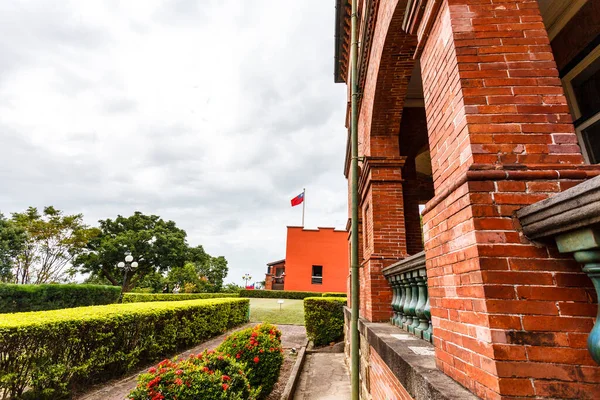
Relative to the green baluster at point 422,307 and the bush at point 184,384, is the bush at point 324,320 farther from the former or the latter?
the green baluster at point 422,307

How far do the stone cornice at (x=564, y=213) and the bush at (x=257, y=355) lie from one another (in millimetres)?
4287

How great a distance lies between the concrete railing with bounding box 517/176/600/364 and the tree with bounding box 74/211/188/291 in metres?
34.2

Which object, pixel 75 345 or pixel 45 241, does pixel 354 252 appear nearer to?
pixel 75 345

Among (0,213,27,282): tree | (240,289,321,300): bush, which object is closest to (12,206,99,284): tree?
(0,213,27,282): tree

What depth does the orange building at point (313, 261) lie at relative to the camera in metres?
25.3

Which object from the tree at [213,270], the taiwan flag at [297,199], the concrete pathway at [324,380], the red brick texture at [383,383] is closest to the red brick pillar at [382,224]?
the red brick texture at [383,383]

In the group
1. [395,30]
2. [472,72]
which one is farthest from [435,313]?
[395,30]

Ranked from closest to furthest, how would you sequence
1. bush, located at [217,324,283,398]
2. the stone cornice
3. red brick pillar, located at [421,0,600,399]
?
the stone cornice
red brick pillar, located at [421,0,600,399]
bush, located at [217,324,283,398]

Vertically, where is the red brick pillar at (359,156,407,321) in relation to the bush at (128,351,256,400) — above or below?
above

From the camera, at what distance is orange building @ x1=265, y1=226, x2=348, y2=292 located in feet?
82.9

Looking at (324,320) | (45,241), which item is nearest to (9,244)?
(45,241)

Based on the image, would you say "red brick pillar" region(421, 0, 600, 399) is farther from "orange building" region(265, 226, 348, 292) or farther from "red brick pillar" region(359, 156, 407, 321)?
"orange building" region(265, 226, 348, 292)

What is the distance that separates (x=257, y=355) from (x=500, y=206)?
4450 mm

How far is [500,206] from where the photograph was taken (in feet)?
4.51
